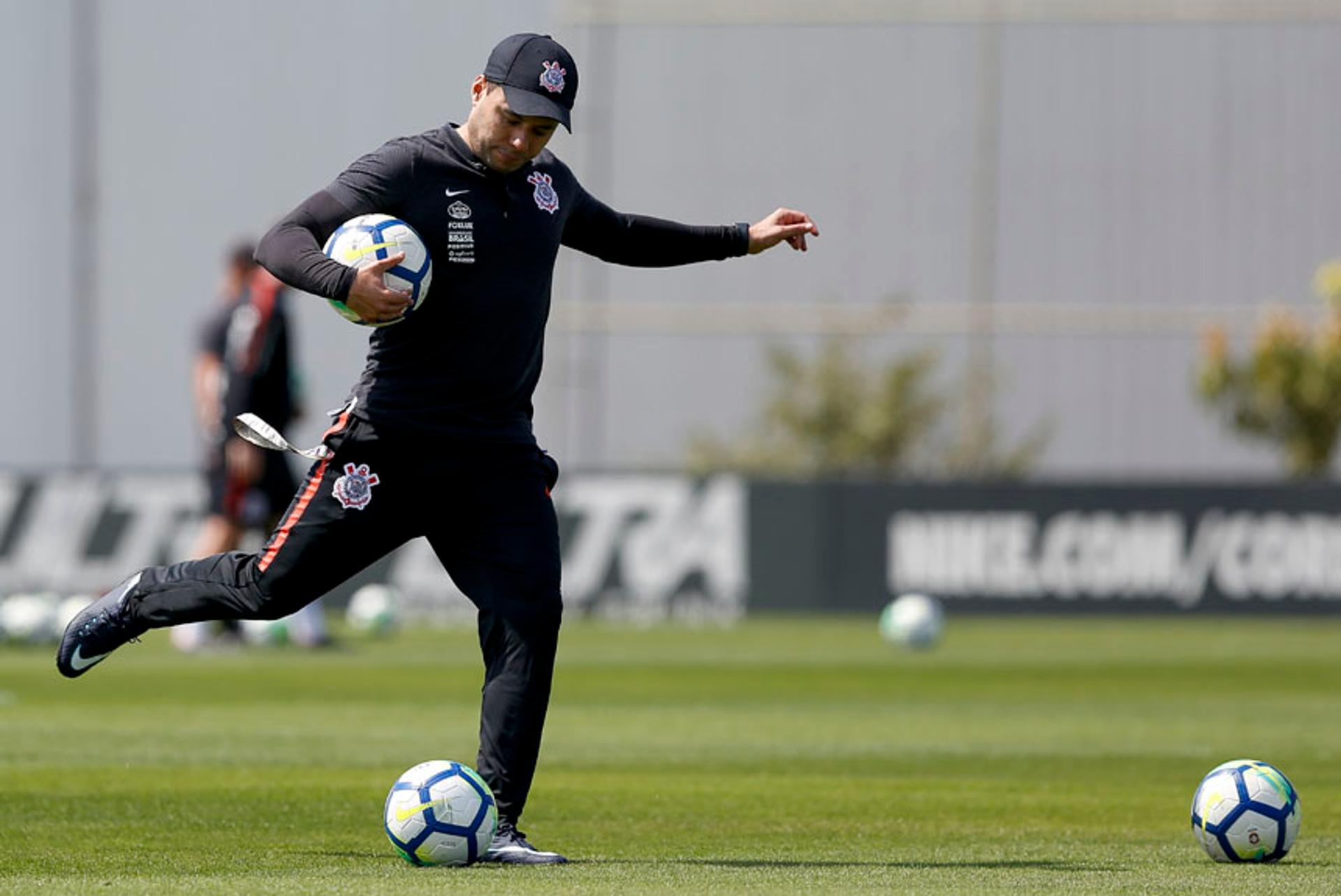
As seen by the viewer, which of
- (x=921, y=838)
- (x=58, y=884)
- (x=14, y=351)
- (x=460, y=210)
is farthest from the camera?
(x=14, y=351)

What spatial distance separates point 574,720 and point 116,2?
2424cm

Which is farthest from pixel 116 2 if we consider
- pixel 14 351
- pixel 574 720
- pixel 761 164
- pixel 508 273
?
pixel 508 273

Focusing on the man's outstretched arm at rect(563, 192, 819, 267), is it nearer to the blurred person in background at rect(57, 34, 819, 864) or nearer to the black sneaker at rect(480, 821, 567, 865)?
the blurred person in background at rect(57, 34, 819, 864)

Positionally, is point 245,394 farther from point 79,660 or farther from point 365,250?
point 365,250

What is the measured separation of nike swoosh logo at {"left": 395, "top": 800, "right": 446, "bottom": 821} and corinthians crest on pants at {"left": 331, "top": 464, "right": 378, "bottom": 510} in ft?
3.23

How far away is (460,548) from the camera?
320 inches

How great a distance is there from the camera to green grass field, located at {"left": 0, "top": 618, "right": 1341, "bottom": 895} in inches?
301

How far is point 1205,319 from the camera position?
36.8 m

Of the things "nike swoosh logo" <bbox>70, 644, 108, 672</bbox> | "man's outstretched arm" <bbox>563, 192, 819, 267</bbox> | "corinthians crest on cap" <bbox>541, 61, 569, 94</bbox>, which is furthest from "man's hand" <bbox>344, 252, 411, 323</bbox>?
"nike swoosh logo" <bbox>70, 644, 108, 672</bbox>

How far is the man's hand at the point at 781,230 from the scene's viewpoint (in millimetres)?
8789

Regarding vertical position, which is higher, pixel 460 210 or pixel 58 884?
pixel 460 210

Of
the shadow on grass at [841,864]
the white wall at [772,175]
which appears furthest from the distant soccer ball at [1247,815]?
the white wall at [772,175]

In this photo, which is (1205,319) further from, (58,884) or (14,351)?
(58,884)

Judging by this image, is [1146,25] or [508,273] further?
[1146,25]
